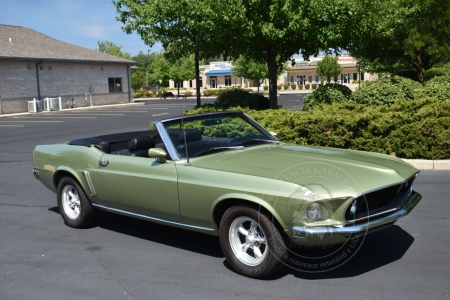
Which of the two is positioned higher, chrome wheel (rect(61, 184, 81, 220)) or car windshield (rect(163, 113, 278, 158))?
car windshield (rect(163, 113, 278, 158))

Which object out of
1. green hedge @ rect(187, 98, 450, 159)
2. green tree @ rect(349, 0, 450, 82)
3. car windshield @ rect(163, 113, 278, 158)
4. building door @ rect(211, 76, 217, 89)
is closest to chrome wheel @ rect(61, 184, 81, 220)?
car windshield @ rect(163, 113, 278, 158)

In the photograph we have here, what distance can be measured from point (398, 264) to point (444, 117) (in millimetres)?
5937

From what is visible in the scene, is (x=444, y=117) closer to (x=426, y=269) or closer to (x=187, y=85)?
(x=426, y=269)

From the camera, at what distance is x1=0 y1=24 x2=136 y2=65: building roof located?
38256mm

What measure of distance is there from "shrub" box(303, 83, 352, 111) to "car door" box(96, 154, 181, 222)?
9.40m

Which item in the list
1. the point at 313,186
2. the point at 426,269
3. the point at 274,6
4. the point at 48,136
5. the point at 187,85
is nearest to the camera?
the point at 313,186

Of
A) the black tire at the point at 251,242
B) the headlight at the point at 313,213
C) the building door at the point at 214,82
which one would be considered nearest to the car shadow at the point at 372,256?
the black tire at the point at 251,242

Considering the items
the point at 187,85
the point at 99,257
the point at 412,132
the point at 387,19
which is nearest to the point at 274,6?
the point at 387,19

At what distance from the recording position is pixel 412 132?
10.5 meters

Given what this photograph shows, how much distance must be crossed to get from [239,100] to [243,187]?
1067cm

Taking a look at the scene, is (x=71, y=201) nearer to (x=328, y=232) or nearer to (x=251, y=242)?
(x=251, y=242)

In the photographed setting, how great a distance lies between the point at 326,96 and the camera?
14867 mm

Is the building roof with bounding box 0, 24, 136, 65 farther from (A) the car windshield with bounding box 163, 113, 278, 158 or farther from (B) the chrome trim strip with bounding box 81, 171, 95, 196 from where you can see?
(A) the car windshield with bounding box 163, 113, 278, 158

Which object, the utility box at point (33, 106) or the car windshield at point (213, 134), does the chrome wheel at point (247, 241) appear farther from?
the utility box at point (33, 106)
